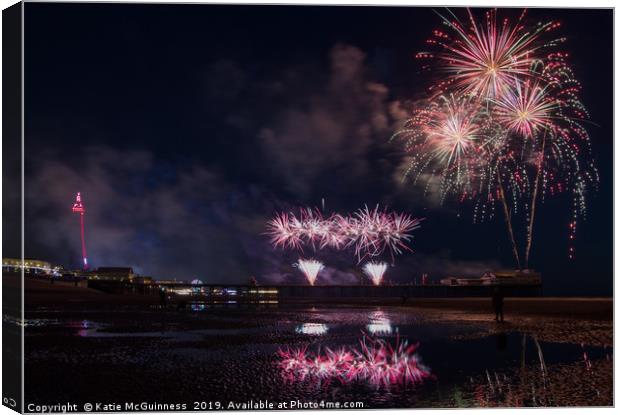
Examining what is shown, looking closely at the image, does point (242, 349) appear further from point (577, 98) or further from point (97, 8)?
point (577, 98)

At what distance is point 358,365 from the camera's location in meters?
13.7

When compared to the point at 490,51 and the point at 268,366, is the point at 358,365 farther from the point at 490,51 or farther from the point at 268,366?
the point at 490,51

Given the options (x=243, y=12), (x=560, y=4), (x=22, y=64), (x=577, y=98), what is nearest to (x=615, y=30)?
(x=560, y=4)

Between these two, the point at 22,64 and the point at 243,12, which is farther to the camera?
the point at 243,12

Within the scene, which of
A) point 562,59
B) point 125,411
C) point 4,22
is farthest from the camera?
point 562,59

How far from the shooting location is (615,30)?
15.5 m

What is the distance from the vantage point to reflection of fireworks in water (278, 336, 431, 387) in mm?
12359

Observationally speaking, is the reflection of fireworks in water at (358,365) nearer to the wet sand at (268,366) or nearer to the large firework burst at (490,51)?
the wet sand at (268,366)

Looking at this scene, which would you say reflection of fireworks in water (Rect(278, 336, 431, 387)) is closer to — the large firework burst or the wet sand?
the wet sand

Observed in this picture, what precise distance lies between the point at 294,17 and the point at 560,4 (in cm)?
683

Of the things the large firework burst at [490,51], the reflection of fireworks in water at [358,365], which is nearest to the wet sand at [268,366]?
the reflection of fireworks in water at [358,365]

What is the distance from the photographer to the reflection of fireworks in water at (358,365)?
12.4m

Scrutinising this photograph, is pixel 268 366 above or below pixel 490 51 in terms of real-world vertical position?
below

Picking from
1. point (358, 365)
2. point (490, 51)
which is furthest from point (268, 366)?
point (490, 51)
